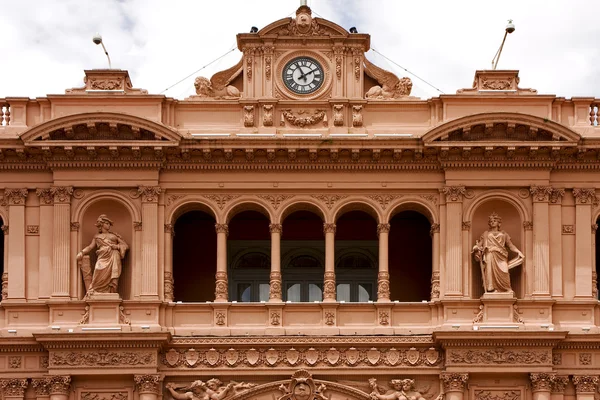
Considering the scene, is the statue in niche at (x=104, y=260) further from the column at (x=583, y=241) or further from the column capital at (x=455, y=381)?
the column at (x=583, y=241)

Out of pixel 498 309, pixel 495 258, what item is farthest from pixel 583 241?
pixel 498 309

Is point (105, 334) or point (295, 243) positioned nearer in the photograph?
point (105, 334)

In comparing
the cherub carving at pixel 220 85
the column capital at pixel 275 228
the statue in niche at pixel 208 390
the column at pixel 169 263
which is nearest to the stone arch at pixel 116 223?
the column at pixel 169 263

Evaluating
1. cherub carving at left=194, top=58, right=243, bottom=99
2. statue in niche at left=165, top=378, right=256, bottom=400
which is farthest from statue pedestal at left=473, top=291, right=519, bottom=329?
cherub carving at left=194, top=58, right=243, bottom=99

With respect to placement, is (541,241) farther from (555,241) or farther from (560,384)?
(560,384)

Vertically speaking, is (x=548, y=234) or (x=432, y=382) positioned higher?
(x=548, y=234)

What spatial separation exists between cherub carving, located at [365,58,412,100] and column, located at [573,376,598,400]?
985 cm

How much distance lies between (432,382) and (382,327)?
2.13 metres

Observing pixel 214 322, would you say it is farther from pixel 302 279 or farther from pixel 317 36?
pixel 317 36

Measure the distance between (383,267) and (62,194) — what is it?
31.6ft

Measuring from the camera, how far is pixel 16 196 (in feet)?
183

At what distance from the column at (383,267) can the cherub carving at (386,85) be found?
13.0 feet

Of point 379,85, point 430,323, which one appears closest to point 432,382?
point 430,323

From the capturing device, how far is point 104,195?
2199 inches
